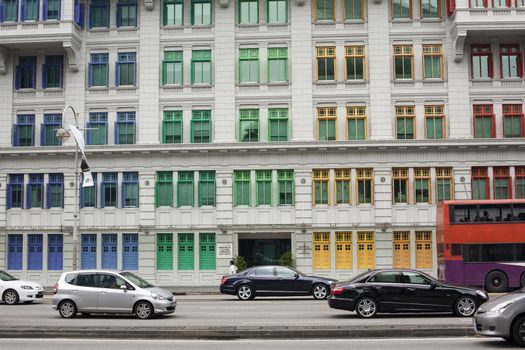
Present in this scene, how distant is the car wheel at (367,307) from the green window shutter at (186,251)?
70.3ft

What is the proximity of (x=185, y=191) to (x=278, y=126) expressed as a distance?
6.56 metres

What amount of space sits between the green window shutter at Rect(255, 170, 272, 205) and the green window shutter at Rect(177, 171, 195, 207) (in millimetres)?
3820

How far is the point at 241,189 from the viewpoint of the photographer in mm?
42125

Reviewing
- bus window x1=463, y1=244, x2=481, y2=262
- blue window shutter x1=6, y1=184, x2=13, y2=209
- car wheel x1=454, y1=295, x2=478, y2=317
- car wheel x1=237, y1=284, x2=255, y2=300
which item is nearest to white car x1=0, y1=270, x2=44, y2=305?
car wheel x1=237, y1=284, x2=255, y2=300

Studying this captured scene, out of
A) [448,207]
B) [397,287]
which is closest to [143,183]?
[448,207]

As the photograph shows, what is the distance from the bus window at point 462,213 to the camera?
32469 millimetres

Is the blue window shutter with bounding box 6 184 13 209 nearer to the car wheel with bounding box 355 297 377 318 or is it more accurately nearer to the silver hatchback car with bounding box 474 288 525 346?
the car wheel with bounding box 355 297 377 318

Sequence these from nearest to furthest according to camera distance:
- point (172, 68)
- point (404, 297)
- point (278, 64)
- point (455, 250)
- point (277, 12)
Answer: point (404, 297) < point (455, 250) < point (278, 64) < point (277, 12) < point (172, 68)

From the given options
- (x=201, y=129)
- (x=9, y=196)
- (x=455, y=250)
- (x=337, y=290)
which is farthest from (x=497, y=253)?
(x=9, y=196)

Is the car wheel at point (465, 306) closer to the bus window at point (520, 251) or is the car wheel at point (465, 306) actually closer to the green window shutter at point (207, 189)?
the bus window at point (520, 251)

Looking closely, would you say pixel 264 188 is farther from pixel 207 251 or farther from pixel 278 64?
pixel 278 64

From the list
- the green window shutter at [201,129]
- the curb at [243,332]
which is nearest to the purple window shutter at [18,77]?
the green window shutter at [201,129]

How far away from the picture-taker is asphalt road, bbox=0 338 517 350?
1548cm

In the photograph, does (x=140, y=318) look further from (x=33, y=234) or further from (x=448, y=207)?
(x=33, y=234)
